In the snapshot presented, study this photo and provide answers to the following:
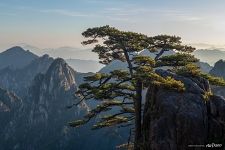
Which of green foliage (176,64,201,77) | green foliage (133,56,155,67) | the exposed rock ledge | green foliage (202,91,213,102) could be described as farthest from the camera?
green foliage (176,64,201,77)

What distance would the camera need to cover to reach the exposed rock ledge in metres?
26.7

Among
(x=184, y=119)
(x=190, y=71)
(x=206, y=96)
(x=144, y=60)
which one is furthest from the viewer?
(x=190, y=71)

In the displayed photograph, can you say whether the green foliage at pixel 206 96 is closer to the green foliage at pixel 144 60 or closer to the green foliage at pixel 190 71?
the green foliage at pixel 190 71

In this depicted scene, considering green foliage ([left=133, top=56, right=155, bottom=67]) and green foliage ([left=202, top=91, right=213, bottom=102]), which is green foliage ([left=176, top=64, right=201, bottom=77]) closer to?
green foliage ([left=202, top=91, right=213, bottom=102])

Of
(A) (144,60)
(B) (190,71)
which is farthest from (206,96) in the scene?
(A) (144,60)

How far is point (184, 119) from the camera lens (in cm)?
2677

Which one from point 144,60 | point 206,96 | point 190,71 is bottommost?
point 206,96

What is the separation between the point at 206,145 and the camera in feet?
87.1

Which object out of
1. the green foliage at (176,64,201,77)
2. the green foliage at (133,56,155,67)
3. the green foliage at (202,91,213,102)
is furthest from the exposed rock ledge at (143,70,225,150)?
the green foliage at (133,56,155,67)

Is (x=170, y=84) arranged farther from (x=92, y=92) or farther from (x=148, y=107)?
(x=92, y=92)

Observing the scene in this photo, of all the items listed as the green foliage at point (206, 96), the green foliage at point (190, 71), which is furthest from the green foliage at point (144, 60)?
the green foliage at point (206, 96)

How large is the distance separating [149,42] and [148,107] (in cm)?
527

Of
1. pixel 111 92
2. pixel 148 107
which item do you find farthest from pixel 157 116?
pixel 111 92

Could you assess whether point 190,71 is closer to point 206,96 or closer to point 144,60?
point 206,96
